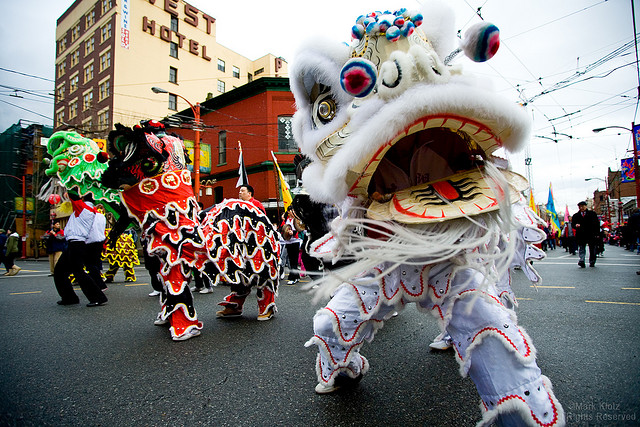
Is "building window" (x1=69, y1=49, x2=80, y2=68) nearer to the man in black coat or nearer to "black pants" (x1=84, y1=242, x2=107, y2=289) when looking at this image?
"black pants" (x1=84, y1=242, x2=107, y2=289)

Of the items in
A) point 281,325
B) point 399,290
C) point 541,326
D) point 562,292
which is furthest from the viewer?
point 562,292

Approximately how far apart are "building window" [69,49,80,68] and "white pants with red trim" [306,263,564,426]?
106 ft

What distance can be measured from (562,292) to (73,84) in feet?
106

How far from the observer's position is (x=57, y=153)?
3.53 m

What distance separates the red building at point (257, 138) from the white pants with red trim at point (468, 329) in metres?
14.9

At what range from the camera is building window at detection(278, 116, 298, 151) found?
55.2 ft

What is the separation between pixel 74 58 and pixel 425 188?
109ft

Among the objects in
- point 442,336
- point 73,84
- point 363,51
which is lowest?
point 442,336

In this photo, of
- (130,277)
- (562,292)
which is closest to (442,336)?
(562,292)

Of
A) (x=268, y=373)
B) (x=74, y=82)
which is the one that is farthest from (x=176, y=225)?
(x=74, y=82)

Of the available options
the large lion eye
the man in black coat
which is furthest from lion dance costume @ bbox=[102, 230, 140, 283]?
the man in black coat

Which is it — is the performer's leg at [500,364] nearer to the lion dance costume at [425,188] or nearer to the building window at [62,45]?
the lion dance costume at [425,188]

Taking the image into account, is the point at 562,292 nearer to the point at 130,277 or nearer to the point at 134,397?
the point at 134,397

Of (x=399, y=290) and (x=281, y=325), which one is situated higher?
(x=399, y=290)
